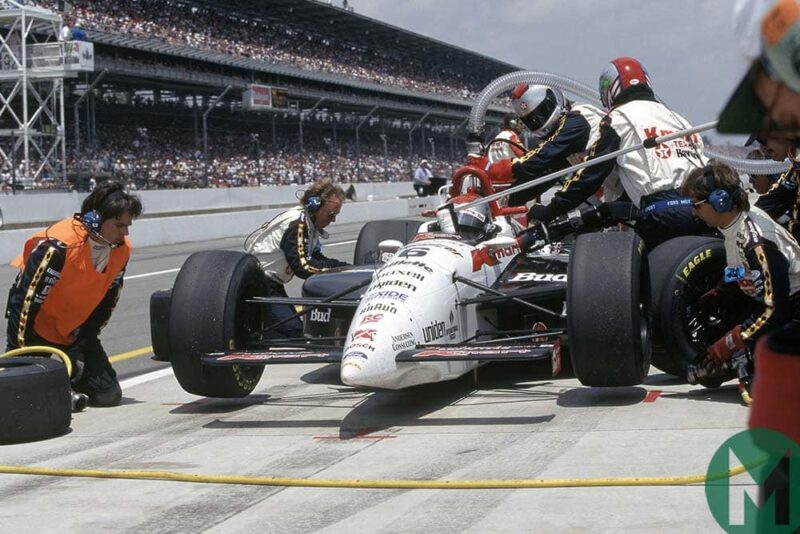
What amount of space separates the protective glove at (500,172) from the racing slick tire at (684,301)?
215cm

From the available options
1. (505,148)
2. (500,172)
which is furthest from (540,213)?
(505,148)

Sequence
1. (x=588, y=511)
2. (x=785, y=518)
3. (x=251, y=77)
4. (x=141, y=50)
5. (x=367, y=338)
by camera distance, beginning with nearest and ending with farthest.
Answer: (x=785, y=518), (x=588, y=511), (x=367, y=338), (x=141, y=50), (x=251, y=77)

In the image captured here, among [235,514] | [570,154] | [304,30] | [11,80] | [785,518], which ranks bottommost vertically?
[235,514]

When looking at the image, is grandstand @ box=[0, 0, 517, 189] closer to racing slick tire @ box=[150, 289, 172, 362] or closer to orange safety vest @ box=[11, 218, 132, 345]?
racing slick tire @ box=[150, 289, 172, 362]

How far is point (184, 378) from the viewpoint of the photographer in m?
6.69

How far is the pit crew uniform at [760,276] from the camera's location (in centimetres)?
601

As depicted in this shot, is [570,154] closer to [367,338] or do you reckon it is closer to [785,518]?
[367,338]

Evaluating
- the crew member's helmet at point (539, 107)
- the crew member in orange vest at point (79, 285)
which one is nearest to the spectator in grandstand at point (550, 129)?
the crew member's helmet at point (539, 107)

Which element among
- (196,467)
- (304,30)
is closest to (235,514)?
(196,467)

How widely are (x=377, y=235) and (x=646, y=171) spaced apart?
2972 millimetres

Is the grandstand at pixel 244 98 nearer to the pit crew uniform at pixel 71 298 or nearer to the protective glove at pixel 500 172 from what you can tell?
the protective glove at pixel 500 172

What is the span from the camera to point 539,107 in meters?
8.16

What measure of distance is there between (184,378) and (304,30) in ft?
169

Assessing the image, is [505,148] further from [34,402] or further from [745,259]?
[34,402]
